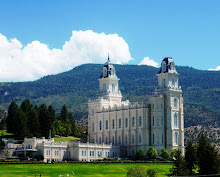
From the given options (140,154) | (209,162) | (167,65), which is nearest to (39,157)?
(140,154)

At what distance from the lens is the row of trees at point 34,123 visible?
110500mm

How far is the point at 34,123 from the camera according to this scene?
11300 centimetres

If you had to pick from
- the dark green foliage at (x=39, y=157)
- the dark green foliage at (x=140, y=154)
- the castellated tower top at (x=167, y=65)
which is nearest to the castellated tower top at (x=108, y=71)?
the castellated tower top at (x=167, y=65)

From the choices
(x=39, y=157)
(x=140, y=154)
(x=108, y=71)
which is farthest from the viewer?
(x=108, y=71)

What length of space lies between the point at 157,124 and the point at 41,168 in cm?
3594

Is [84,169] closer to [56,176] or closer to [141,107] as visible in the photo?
[56,176]

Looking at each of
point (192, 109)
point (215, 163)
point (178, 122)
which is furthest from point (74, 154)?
point (192, 109)

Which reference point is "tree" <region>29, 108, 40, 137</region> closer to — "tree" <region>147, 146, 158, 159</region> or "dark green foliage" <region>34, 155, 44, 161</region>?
"dark green foliage" <region>34, 155, 44, 161</region>

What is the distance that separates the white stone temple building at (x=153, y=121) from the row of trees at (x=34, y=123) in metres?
15.0

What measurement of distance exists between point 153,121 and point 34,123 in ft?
97.0

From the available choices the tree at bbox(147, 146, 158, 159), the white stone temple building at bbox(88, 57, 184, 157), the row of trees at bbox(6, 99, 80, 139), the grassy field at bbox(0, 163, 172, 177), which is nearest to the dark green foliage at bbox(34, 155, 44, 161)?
the grassy field at bbox(0, 163, 172, 177)

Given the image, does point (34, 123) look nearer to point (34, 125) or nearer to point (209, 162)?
point (34, 125)

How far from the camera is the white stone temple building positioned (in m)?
102

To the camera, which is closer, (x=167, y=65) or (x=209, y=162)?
(x=209, y=162)
